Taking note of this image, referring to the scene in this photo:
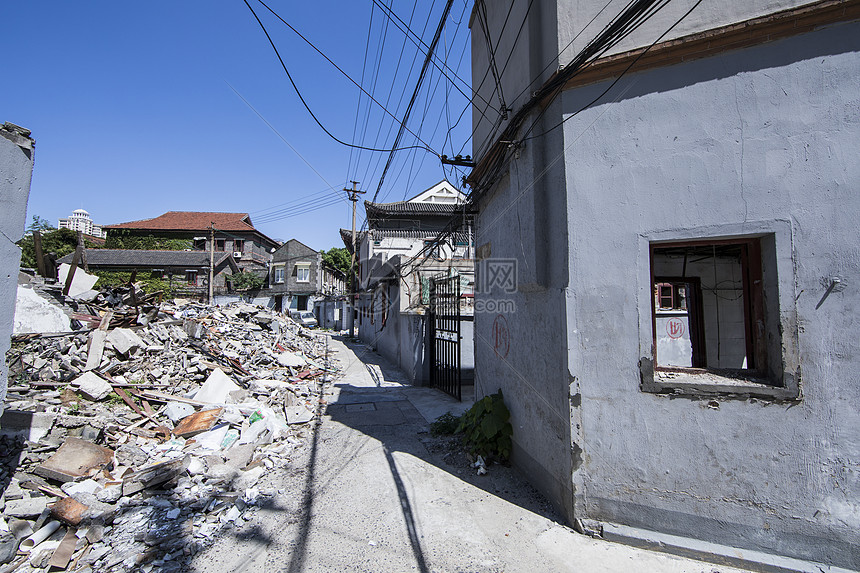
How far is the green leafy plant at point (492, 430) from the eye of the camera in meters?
4.95

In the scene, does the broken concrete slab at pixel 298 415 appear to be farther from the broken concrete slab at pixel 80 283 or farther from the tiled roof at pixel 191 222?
the tiled roof at pixel 191 222

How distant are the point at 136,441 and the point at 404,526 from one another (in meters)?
4.55

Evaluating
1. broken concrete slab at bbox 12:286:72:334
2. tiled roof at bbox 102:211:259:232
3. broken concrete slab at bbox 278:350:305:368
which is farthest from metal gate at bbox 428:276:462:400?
tiled roof at bbox 102:211:259:232

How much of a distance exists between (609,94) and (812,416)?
3222 millimetres

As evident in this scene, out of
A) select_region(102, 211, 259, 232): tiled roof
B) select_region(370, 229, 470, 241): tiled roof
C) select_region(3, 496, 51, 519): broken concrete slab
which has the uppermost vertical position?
select_region(102, 211, 259, 232): tiled roof

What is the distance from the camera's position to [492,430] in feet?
16.2

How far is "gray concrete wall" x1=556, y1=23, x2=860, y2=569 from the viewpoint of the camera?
2.89 meters

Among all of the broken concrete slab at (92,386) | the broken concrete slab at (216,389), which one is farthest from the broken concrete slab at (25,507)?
the broken concrete slab at (216,389)

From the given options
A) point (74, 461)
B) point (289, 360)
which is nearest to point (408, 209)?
point (289, 360)

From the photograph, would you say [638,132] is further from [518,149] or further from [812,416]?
[812,416]

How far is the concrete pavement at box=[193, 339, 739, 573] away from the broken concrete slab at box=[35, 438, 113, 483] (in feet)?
7.20

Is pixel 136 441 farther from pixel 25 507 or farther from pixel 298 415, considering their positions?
pixel 298 415

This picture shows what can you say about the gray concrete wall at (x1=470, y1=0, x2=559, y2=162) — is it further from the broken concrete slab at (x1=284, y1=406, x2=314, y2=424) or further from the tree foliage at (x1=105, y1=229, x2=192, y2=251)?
the tree foliage at (x1=105, y1=229, x2=192, y2=251)

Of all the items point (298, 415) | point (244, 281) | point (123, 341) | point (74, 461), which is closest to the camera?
point (74, 461)
